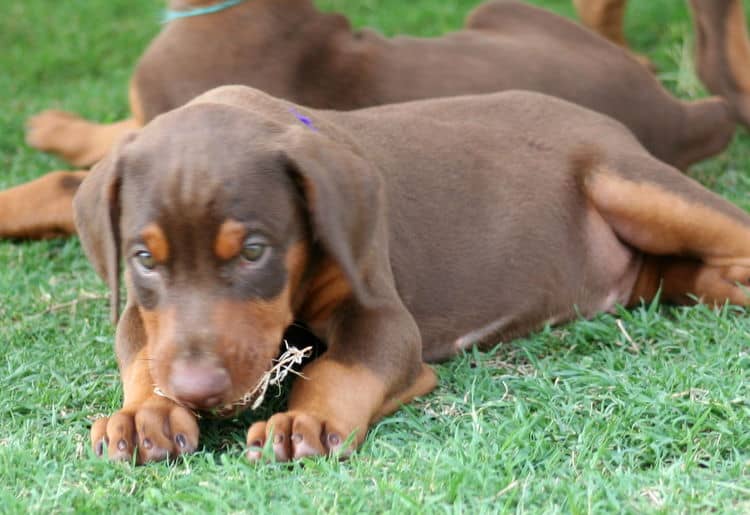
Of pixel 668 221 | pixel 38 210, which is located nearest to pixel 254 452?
pixel 668 221

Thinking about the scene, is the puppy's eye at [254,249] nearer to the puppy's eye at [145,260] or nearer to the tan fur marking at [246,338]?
the tan fur marking at [246,338]

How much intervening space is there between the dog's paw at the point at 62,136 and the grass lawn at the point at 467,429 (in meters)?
1.13

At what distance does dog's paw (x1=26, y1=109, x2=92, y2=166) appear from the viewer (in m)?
7.29

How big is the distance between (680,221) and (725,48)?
195cm

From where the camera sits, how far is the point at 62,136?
24.2ft

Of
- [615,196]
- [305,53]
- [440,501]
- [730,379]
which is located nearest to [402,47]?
[305,53]

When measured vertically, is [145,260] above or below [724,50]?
above

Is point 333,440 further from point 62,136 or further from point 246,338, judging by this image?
point 62,136

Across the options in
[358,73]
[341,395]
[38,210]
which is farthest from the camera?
[358,73]

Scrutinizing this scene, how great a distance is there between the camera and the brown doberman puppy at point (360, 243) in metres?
3.76

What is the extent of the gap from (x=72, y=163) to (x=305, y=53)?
162 centimetres

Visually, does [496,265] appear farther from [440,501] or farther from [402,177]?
[440,501]

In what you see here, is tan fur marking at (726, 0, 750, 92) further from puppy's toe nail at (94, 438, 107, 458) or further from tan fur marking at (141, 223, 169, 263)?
puppy's toe nail at (94, 438, 107, 458)

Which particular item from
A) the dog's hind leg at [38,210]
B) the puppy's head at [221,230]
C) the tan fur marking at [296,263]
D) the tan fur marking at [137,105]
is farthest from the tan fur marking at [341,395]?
the tan fur marking at [137,105]
